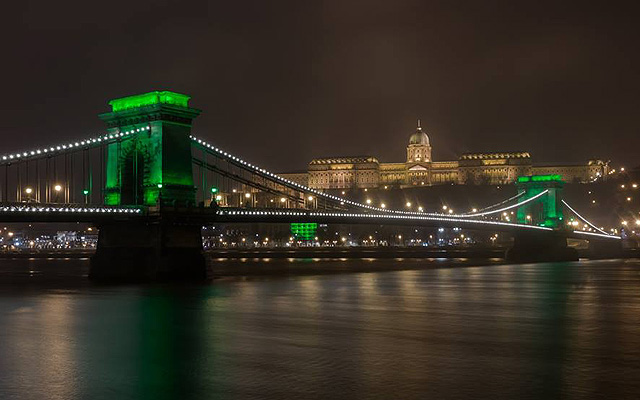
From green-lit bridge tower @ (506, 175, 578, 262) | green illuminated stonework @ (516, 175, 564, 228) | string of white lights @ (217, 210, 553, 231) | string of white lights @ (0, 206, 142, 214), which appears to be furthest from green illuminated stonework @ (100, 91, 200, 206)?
green illuminated stonework @ (516, 175, 564, 228)

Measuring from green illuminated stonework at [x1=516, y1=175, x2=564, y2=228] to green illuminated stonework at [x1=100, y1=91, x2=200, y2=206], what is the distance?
189ft

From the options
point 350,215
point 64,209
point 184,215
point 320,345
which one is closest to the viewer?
point 320,345

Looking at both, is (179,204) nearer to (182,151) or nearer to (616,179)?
(182,151)

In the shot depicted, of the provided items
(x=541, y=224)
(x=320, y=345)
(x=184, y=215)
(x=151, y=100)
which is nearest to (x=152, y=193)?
(x=184, y=215)

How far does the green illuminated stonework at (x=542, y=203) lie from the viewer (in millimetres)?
95875

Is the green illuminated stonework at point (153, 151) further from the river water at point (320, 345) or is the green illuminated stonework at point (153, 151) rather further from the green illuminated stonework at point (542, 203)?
the green illuminated stonework at point (542, 203)

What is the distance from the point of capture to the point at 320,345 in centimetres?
2031

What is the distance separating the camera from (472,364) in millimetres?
17219

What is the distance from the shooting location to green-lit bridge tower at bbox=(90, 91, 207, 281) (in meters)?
45.8

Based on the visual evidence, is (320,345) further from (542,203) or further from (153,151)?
(542,203)

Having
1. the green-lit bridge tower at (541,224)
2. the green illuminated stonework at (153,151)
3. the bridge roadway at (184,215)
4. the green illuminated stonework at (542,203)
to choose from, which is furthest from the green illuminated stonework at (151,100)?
the green illuminated stonework at (542,203)

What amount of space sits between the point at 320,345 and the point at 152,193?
28.7 metres

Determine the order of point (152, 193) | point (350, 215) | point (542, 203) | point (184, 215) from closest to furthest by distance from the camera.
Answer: point (184, 215) < point (152, 193) < point (350, 215) < point (542, 203)

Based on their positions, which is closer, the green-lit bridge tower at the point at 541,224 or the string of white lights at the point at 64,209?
the string of white lights at the point at 64,209
